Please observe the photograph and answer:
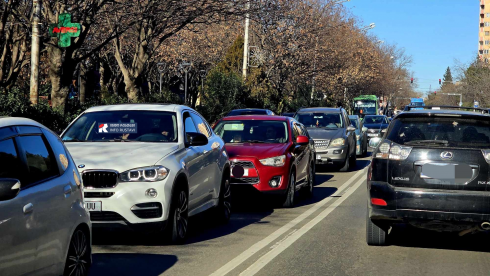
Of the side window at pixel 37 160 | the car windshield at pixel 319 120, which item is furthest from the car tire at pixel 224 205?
the car windshield at pixel 319 120

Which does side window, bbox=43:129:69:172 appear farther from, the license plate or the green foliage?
the green foliage

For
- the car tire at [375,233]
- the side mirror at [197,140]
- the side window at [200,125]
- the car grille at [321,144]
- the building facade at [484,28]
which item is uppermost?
the building facade at [484,28]

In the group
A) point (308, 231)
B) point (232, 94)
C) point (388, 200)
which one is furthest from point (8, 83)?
point (388, 200)

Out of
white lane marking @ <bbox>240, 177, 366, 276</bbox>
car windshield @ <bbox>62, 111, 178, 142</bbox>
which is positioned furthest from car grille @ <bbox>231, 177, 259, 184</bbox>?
car windshield @ <bbox>62, 111, 178, 142</bbox>

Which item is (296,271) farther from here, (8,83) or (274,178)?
(8,83)

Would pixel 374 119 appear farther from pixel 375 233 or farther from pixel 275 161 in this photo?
pixel 375 233

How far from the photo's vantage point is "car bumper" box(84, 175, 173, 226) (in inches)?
308

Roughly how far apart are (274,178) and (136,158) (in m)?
4.28

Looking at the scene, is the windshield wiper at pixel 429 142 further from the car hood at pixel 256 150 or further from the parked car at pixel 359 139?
the parked car at pixel 359 139

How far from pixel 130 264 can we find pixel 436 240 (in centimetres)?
409

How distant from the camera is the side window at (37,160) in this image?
521 cm

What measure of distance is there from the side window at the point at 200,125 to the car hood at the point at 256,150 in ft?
5.73

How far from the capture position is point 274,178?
39.3 ft

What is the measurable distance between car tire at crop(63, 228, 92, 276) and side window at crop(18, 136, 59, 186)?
59 cm
